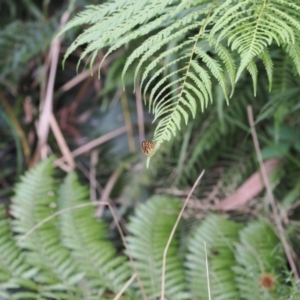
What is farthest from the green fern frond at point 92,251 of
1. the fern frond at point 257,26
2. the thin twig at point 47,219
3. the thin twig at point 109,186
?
the fern frond at point 257,26

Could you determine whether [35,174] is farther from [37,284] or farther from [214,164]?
[214,164]

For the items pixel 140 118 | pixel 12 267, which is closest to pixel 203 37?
pixel 12 267

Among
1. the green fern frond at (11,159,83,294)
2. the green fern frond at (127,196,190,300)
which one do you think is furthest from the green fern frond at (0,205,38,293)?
the green fern frond at (127,196,190,300)

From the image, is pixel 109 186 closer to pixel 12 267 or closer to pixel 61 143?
pixel 61 143

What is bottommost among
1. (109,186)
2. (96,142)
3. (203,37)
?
(109,186)

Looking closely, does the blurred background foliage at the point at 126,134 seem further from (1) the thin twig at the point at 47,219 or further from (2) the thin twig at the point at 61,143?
(1) the thin twig at the point at 47,219
